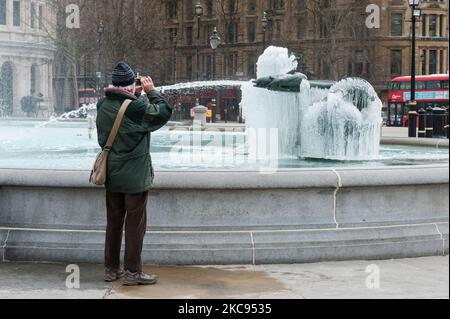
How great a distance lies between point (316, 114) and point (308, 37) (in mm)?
60647

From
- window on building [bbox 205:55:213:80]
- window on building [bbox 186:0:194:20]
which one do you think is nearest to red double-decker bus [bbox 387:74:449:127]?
window on building [bbox 205:55:213:80]

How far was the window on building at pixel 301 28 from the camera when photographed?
7369 cm

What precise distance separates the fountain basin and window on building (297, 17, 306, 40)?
66388 millimetres

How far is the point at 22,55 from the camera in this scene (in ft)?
145

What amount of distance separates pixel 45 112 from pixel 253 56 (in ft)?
111

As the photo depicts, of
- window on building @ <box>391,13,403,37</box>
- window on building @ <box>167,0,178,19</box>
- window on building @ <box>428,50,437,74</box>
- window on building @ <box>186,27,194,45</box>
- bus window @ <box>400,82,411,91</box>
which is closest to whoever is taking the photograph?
bus window @ <box>400,82,411,91</box>

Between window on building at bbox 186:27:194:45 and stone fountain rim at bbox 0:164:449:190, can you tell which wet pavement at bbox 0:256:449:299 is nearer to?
stone fountain rim at bbox 0:164:449:190

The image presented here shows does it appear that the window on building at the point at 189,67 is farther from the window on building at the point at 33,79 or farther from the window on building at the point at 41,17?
the window on building at the point at 41,17

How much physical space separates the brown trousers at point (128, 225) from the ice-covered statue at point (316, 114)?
8.32 meters

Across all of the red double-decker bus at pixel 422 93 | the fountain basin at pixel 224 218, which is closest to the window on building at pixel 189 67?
the red double-decker bus at pixel 422 93

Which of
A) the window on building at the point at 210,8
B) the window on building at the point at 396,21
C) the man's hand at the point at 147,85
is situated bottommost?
the man's hand at the point at 147,85

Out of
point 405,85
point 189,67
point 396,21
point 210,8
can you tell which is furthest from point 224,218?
point 189,67

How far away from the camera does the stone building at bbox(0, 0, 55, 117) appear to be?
46219 mm
